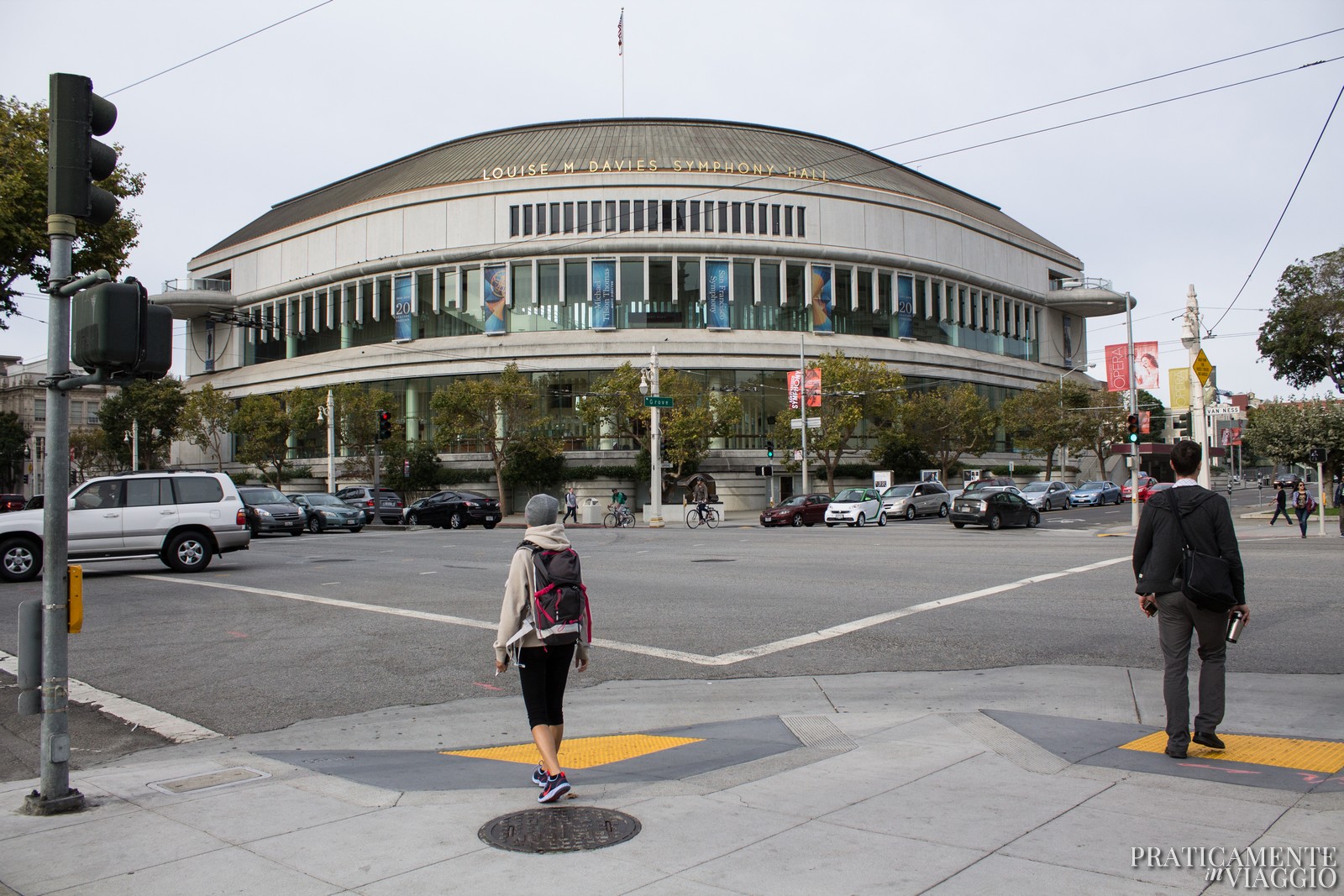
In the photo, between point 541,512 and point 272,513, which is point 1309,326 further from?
point 541,512

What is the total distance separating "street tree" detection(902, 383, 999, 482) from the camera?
2415 inches

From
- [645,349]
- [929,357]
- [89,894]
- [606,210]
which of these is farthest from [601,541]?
[929,357]

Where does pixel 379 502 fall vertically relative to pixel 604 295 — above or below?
below

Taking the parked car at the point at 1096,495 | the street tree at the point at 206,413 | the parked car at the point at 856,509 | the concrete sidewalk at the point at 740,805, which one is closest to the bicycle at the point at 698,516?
the parked car at the point at 856,509

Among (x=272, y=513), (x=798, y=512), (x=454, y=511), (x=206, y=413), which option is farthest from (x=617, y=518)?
(x=206, y=413)

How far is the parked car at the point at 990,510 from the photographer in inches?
1393

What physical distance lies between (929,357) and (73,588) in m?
66.6

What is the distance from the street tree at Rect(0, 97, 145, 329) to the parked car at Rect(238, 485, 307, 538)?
33.8 ft

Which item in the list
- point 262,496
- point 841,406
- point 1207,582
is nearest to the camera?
point 1207,582

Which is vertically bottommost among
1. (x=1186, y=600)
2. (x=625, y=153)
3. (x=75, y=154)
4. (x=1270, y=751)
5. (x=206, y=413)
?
(x=1270, y=751)

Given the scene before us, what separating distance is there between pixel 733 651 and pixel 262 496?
93.3 feet

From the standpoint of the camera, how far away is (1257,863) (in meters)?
4.18

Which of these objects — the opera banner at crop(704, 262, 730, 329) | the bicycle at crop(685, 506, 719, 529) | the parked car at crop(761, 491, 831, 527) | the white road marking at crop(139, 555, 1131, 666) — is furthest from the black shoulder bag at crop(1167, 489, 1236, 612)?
the opera banner at crop(704, 262, 730, 329)

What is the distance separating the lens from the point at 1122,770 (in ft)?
19.0
